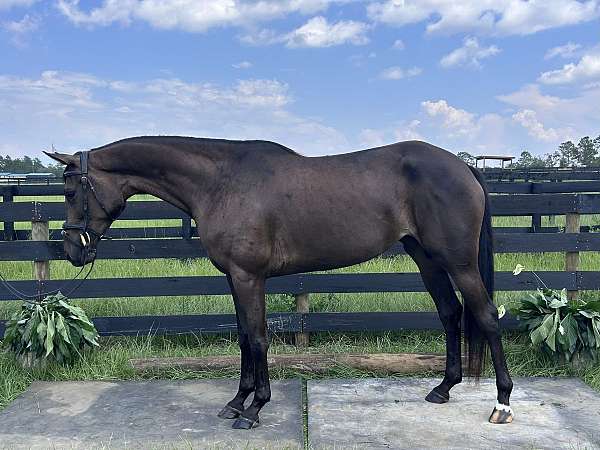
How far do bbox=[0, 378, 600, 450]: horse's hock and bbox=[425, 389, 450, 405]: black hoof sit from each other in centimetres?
6

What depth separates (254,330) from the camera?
3693 mm

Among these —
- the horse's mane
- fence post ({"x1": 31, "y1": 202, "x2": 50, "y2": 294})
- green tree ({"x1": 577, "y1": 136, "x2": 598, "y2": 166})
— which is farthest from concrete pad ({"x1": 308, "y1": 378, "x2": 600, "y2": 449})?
green tree ({"x1": 577, "y1": 136, "x2": 598, "y2": 166})

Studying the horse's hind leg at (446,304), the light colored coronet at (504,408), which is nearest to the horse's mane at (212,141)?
the horse's hind leg at (446,304)

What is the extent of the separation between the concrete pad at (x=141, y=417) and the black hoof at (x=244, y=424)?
4cm

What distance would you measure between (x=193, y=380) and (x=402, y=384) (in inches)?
68.3

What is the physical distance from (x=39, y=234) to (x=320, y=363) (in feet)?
9.34

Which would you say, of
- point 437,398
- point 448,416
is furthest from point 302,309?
point 448,416

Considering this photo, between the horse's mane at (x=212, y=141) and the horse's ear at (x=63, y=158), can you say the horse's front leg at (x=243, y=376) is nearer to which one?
the horse's mane at (x=212, y=141)

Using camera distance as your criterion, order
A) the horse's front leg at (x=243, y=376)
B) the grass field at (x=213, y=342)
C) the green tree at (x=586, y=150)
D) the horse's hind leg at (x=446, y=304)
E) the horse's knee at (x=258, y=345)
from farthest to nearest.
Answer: the green tree at (x=586, y=150) → the grass field at (x=213, y=342) → the horse's hind leg at (x=446, y=304) → the horse's front leg at (x=243, y=376) → the horse's knee at (x=258, y=345)

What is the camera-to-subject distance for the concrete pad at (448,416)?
11.0ft

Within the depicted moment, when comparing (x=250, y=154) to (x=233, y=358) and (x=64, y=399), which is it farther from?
(x=64, y=399)

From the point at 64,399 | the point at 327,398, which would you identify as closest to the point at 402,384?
the point at 327,398

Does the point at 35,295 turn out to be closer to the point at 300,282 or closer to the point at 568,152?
the point at 300,282

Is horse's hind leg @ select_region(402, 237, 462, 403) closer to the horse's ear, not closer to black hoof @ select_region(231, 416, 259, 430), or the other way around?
black hoof @ select_region(231, 416, 259, 430)
